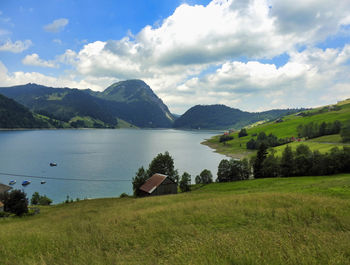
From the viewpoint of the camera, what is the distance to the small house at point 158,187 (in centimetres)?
5334

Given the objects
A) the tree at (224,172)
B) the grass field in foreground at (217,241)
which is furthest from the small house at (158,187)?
the grass field in foreground at (217,241)

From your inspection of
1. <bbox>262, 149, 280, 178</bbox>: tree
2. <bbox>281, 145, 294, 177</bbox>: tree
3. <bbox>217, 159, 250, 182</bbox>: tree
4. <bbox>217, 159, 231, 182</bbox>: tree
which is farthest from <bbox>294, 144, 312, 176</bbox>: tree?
<bbox>217, 159, 231, 182</bbox>: tree

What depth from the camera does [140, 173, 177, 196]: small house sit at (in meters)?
53.3

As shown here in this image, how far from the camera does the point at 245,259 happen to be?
18.6 ft

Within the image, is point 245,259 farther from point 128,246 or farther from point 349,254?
point 128,246

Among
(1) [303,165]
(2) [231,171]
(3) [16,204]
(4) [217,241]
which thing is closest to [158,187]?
(3) [16,204]

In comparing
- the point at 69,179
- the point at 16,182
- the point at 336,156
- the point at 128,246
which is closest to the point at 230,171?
the point at 336,156

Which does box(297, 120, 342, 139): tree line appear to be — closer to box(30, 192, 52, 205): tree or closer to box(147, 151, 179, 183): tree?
box(147, 151, 179, 183): tree

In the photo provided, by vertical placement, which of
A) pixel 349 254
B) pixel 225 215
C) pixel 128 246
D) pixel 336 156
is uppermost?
pixel 349 254

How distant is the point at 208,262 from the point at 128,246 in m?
4.69

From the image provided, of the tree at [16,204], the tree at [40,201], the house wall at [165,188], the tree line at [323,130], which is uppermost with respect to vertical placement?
the tree line at [323,130]

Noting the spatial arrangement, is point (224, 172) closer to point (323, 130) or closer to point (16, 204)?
point (16, 204)

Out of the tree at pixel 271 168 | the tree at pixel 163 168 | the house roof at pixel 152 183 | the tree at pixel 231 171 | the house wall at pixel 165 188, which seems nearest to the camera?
the house wall at pixel 165 188

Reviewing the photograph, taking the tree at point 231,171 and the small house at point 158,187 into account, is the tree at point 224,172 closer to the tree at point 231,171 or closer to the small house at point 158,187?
the tree at point 231,171
